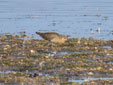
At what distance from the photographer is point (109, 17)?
32719 millimetres

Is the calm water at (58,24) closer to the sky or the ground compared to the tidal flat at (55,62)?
closer to the ground

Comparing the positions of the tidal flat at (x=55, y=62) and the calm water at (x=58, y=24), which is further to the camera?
the calm water at (x=58, y=24)

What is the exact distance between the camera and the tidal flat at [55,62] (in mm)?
12641

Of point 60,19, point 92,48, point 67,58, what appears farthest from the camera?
point 60,19

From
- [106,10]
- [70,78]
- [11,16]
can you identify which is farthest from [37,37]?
[106,10]

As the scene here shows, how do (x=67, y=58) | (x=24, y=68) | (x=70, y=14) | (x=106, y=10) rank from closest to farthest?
(x=24, y=68)
(x=67, y=58)
(x=70, y=14)
(x=106, y=10)

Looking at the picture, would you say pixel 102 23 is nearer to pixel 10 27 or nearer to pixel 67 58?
pixel 10 27

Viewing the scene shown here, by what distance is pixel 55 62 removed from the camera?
49.4ft

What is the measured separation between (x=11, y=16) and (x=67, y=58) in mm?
17634

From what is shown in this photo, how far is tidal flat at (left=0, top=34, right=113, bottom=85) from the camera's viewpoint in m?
12.6

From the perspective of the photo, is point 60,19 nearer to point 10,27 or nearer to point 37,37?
point 10,27

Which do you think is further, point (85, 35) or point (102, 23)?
point (102, 23)

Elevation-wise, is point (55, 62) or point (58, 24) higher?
point (55, 62)

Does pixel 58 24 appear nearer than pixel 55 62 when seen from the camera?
No
